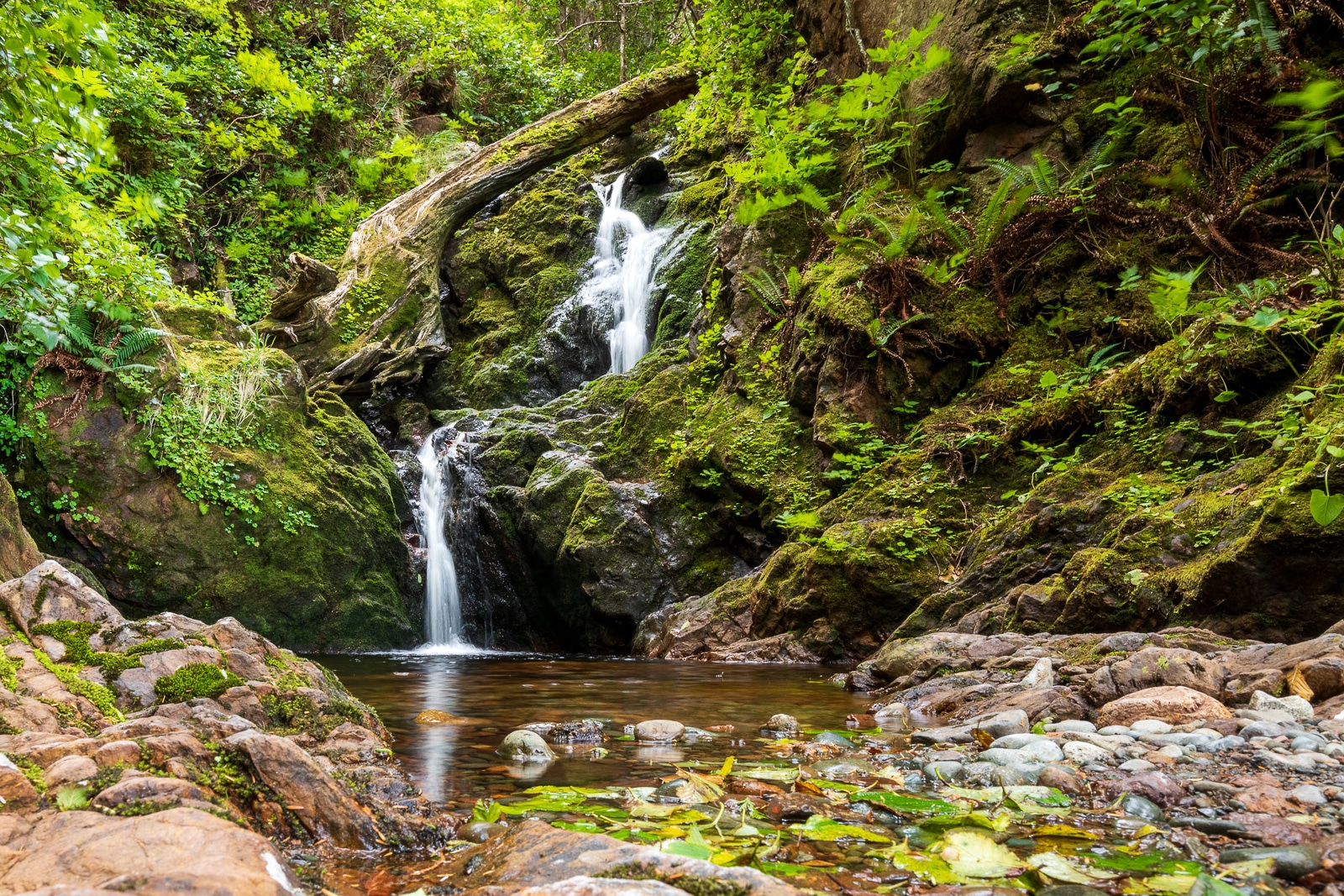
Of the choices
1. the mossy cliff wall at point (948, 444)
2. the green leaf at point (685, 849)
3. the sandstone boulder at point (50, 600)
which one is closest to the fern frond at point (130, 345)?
the mossy cliff wall at point (948, 444)

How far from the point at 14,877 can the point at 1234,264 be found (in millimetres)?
7631

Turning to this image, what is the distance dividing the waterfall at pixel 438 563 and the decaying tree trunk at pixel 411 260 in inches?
98.3

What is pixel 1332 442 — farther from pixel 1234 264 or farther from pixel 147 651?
pixel 147 651

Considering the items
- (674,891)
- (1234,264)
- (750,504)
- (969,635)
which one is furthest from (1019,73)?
(674,891)

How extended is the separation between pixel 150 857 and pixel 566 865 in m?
0.80

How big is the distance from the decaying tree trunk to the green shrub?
9524 mm

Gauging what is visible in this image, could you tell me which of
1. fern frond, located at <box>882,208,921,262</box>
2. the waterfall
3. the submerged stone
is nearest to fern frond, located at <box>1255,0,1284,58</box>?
fern frond, located at <box>882,208,921,262</box>

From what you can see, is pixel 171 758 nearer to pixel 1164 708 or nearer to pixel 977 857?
pixel 977 857

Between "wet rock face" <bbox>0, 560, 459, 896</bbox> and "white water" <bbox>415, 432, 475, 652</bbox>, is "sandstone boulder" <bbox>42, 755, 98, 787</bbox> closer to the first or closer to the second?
"wet rock face" <bbox>0, 560, 459, 896</bbox>

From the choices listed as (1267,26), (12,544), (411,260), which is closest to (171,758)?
(12,544)

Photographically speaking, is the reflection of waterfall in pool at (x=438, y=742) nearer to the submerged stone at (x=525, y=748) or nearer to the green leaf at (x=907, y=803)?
the submerged stone at (x=525, y=748)

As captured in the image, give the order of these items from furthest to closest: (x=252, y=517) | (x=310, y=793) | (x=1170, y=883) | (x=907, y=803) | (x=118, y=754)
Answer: (x=252, y=517), (x=907, y=803), (x=310, y=793), (x=118, y=754), (x=1170, y=883)

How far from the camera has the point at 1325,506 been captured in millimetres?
3070

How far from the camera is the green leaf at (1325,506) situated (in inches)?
119
